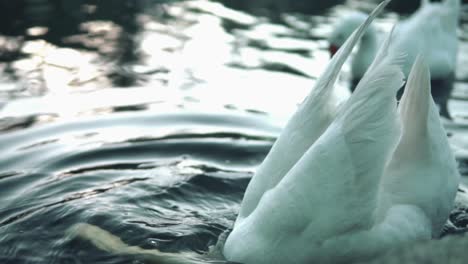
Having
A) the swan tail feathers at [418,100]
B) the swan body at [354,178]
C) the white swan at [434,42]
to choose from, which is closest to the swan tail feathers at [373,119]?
the swan body at [354,178]

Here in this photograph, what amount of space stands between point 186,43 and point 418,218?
5526 millimetres

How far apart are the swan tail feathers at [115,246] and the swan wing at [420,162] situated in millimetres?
1036

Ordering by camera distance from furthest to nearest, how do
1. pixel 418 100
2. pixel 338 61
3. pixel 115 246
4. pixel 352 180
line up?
1. pixel 115 246
2. pixel 418 100
3. pixel 338 61
4. pixel 352 180

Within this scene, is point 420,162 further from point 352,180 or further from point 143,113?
point 143,113

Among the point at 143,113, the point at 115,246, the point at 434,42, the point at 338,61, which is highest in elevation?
the point at 338,61

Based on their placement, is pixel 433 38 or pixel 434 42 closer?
pixel 433 38

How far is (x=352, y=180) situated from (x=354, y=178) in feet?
0.04

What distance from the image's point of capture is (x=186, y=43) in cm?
883

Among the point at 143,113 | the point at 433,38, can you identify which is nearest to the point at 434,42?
the point at 433,38

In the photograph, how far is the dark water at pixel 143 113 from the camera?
14.5ft

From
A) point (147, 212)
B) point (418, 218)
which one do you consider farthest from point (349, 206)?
point (147, 212)

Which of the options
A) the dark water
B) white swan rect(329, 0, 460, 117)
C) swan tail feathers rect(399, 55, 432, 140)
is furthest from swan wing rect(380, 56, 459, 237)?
white swan rect(329, 0, 460, 117)

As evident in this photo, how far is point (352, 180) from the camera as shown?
338 centimetres

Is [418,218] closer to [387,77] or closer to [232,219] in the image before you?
[387,77]
